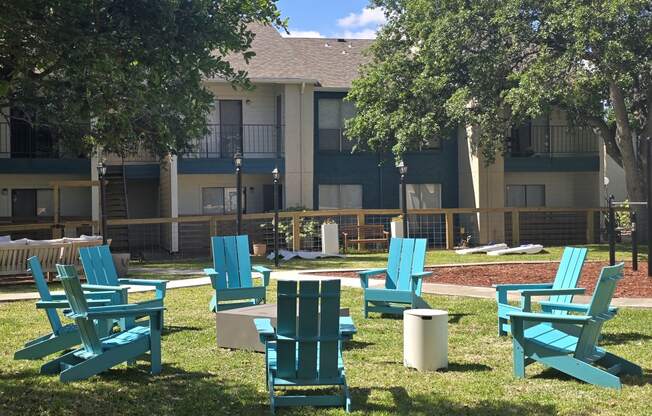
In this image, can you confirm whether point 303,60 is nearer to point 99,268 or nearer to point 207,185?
point 207,185

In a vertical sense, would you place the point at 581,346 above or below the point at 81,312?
below

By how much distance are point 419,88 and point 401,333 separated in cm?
1552

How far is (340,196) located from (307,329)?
22.4 m

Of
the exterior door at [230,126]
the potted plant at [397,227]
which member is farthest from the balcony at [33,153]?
the potted plant at [397,227]

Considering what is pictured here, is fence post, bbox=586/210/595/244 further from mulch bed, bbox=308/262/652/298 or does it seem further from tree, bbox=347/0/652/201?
mulch bed, bbox=308/262/652/298

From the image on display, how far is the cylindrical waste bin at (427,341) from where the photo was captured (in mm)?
7457

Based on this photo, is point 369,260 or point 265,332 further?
point 369,260

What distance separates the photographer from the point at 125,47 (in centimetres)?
600

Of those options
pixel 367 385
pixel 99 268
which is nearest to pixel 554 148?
pixel 99 268

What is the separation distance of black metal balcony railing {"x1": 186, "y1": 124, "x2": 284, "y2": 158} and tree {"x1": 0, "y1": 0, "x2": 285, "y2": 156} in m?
20.4

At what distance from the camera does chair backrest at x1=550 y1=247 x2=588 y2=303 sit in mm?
8766

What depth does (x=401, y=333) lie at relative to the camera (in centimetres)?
949

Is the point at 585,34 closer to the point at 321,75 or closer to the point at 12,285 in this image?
the point at 321,75

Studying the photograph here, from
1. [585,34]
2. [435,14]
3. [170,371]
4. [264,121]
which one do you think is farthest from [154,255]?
[170,371]
